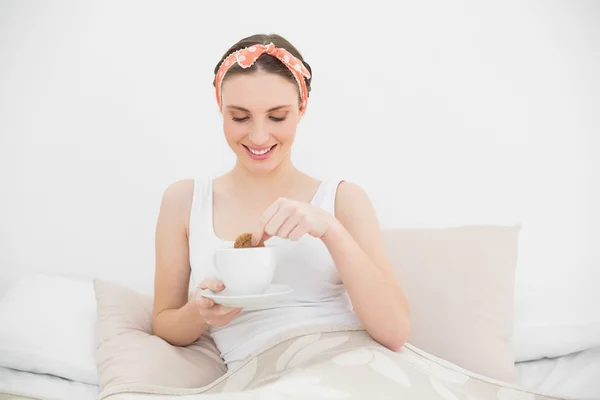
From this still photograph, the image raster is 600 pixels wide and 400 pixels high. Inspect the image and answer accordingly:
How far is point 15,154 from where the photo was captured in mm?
2176

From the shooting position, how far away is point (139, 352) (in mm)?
1390

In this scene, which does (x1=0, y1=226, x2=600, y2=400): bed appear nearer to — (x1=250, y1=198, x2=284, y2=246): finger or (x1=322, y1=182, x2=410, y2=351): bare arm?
(x1=322, y1=182, x2=410, y2=351): bare arm

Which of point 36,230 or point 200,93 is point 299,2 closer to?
point 200,93

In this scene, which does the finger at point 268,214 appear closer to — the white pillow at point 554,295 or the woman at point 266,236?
the woman at point 266,236

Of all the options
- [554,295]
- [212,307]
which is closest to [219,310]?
[212,307]

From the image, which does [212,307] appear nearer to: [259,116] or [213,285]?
[213,285]

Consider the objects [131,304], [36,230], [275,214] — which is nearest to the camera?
Answer: [275,214]

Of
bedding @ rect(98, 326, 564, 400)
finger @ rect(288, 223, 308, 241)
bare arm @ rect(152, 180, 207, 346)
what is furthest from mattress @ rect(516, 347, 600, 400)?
bare arm @ rect(152, 180, 207, 346)

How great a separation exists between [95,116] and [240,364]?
47.9 inches

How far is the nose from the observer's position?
140cm

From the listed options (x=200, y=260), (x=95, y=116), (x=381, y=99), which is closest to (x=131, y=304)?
(x=200, y=260)

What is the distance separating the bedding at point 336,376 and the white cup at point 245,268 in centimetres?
16

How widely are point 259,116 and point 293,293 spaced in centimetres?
39

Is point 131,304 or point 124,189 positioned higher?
point 124,189
